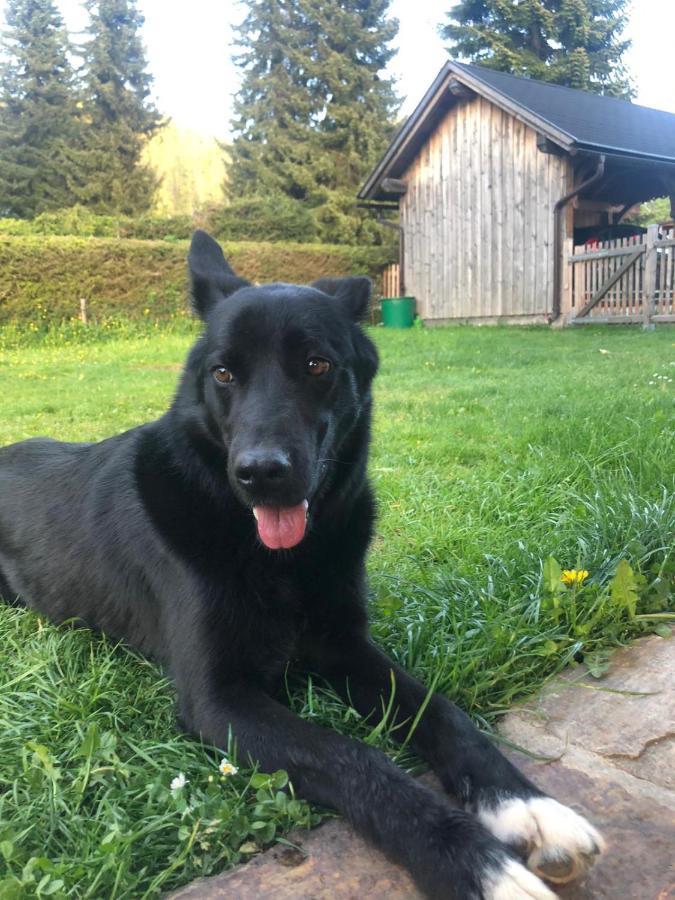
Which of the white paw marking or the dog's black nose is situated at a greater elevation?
the dog's black nose

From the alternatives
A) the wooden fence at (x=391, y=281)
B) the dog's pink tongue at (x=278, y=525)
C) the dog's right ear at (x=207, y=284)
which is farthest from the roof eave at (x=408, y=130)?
the dog's pink tongue at (x=278, y=525)

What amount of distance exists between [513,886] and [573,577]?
1186 millimetres

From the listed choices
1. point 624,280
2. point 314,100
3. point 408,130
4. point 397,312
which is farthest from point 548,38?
point 624,280

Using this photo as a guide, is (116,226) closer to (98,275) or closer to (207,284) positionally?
(98,275)

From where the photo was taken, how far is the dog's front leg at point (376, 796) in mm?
1143

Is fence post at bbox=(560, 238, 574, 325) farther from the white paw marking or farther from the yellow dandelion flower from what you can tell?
the white paw marking

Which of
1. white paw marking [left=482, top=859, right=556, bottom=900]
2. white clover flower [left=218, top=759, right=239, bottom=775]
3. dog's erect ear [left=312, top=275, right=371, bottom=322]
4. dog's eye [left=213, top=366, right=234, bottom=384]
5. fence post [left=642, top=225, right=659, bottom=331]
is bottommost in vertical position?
white paw marking [left=482, top=859, right=556, bottom=900]

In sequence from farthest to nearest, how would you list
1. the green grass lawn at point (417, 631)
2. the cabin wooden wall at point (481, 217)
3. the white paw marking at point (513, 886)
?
the cabin wooden wall at point (481, 217), the green grass lawn at point (417, 631), the white paw marking at point (513, 886)

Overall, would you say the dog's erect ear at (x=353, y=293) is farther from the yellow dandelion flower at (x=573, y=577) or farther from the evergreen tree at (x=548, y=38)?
the evergreen tree at (x=548, y=38)

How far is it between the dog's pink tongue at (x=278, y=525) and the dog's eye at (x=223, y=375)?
0.38 m

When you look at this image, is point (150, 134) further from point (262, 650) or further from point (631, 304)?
point (262, 650)

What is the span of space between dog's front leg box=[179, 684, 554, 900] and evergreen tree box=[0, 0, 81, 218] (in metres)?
28.9

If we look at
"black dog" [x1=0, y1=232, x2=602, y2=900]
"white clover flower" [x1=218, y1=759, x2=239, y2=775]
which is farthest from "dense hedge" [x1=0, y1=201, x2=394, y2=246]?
"white clover flower" [x1=218, y1=759, x2=239, y2=775]

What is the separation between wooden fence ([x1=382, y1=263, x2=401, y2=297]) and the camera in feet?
57.0
